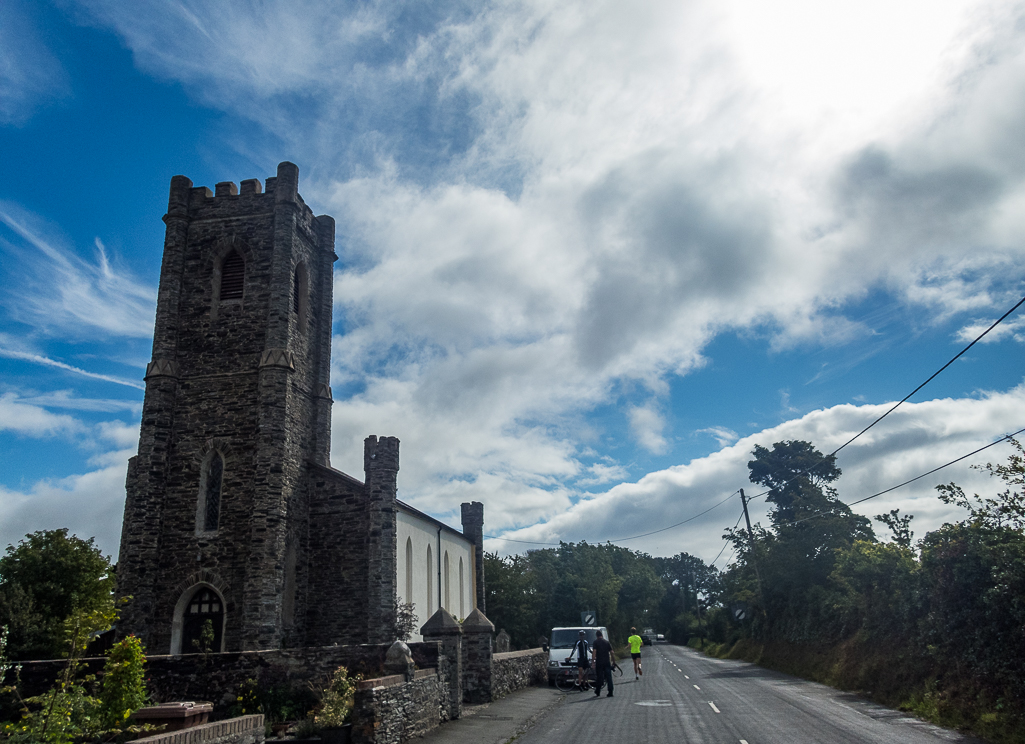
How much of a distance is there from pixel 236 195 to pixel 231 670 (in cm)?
1739

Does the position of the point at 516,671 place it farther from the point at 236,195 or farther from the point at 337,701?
the point at 236,195

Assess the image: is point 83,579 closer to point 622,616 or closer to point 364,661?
point 364,661

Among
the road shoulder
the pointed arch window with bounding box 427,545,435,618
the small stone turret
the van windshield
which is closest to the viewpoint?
the road shoulder

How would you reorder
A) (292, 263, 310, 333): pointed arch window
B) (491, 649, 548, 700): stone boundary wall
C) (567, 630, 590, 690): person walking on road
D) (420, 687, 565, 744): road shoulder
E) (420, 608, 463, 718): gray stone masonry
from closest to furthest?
(420, 687, 565, 744): road shoulder
(420, 608, 463, 718): gray stone masonry
(491, 649, 548, 700): stone boundary wall
(567, 630, 590, 690): person walking on road
(292, 263, 310, 333): pointed arch window

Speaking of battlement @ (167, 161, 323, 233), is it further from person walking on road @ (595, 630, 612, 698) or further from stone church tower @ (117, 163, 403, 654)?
person walking on road @ (595, 630, 612, 698)

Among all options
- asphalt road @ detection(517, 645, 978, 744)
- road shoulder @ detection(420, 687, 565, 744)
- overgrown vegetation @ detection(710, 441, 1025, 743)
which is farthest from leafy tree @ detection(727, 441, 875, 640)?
road shoulder @ detection(420, 687, 565, 744)

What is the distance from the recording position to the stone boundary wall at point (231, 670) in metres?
14.8

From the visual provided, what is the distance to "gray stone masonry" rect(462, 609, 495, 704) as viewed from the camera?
18391 mm

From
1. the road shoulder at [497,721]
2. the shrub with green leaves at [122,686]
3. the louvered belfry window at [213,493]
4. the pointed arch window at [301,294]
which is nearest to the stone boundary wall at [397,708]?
the road shoulder at [497,721]

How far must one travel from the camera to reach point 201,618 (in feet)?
69.2

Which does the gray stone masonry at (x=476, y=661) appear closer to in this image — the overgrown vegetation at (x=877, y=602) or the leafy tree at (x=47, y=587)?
the overgrown vegetation at (x=877, y=602)

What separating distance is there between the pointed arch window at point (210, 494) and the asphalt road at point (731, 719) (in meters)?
12.4

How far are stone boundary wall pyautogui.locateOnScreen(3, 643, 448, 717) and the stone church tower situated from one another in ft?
14.7

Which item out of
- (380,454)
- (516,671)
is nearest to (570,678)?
(516,671)
